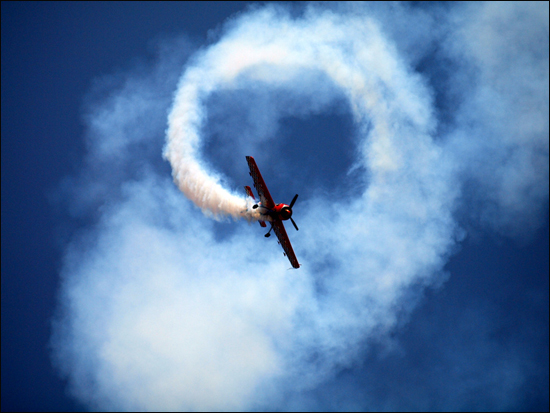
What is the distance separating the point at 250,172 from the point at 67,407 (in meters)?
104

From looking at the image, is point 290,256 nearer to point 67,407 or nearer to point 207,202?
point 207,202

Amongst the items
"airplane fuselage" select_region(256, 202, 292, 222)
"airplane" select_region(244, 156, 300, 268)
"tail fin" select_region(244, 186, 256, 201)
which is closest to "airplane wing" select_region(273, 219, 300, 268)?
"airplane" select_region(244, 156, 300, 268)

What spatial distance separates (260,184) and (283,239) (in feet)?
29.3

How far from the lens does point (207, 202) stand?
51844 mm

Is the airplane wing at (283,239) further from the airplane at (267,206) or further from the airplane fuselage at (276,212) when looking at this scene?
the airplane fuselage at (276,212)

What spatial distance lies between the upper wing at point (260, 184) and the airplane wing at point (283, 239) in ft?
8.13

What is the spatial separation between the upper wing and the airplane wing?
8.13 ft

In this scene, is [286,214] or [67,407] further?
[67,407]

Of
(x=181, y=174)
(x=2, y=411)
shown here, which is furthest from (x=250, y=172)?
(x=2, y=411)

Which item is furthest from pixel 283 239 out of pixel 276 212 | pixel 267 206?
pixel 267 206

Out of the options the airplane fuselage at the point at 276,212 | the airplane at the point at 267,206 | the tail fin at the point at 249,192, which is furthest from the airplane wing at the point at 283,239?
the tail fin at the point at 249,192

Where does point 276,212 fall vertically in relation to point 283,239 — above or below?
below

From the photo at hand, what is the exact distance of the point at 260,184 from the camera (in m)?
49.2

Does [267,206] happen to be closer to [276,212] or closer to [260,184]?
[276,212]
